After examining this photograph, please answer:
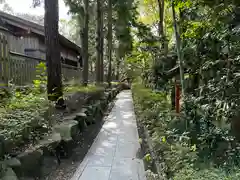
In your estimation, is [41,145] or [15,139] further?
[41,145]

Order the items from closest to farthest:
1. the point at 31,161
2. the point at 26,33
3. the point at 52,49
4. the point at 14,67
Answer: the point at 31,161
the point at 14,67
the point at 52,49
the point at 26,33

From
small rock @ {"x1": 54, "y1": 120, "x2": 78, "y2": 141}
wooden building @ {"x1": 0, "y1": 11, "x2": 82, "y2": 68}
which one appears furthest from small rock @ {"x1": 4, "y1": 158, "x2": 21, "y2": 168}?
wooden building @ {"x1": 0, "y1": 11, "x2": 82, "y2": 68}

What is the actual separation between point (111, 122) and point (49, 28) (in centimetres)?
375

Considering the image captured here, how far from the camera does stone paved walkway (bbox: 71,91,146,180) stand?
3.62 metres

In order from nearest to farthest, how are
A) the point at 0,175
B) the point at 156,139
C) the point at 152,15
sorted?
1. the point at 0,175
2. the point at 156,139
3. the point at 152,15

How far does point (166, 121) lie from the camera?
414cm

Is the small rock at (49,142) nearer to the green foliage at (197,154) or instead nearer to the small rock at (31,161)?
the small rock at (31,161)

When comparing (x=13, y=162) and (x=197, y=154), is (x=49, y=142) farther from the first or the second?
(x=197, y=154)

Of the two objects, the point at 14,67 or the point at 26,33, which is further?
the point at 26,33

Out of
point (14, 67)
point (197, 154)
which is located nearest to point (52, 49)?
point (14, 67)

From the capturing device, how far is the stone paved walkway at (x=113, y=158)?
11.9 ft

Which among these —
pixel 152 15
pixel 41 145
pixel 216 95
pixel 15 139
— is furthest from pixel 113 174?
pixel 152 15

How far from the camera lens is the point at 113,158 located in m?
4.33

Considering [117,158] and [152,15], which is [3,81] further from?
[152,15]
